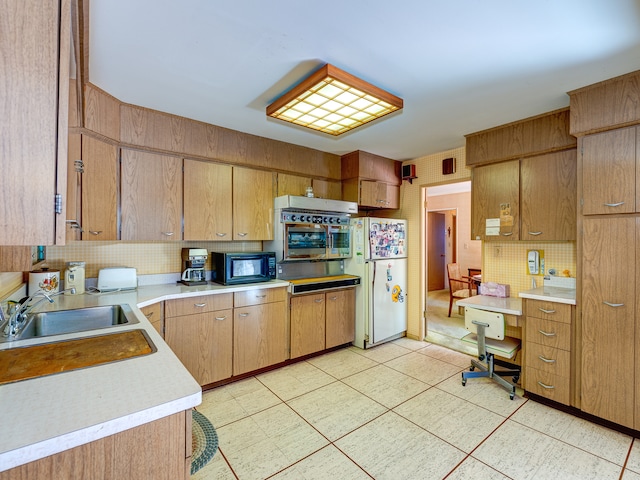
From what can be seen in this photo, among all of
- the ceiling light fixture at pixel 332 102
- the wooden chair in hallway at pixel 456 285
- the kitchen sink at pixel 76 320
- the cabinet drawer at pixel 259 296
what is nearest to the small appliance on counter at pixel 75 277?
the kitchen sink at pixel 76 320

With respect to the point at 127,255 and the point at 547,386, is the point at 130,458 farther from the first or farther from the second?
the point at 547,386

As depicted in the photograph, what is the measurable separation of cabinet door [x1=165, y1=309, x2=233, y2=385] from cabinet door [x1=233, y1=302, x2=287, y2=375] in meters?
0.08

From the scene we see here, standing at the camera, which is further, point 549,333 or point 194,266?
point 194,266

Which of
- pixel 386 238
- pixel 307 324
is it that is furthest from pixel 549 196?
pixel 307 324

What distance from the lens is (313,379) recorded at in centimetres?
296

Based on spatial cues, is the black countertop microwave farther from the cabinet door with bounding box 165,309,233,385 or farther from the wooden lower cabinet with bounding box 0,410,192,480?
the wooden lower cabinet with bounding box 0,410,192,480

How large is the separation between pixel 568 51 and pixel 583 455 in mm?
2513

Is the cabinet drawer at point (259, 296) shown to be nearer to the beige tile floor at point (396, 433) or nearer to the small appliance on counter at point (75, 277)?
the beige tile floor at point (396, 433)

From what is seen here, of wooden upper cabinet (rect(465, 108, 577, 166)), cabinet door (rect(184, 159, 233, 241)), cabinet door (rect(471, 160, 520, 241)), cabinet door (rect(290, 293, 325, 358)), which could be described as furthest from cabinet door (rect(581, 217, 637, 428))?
cabinet door (rect(184, 159, 233, 241))

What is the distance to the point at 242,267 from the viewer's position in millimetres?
3049

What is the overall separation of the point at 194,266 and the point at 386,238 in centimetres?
230

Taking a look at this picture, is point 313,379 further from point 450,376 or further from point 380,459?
point 450,376

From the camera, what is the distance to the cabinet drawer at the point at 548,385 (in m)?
2.41

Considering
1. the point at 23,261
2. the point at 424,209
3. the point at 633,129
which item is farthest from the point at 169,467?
the point at 424,209
